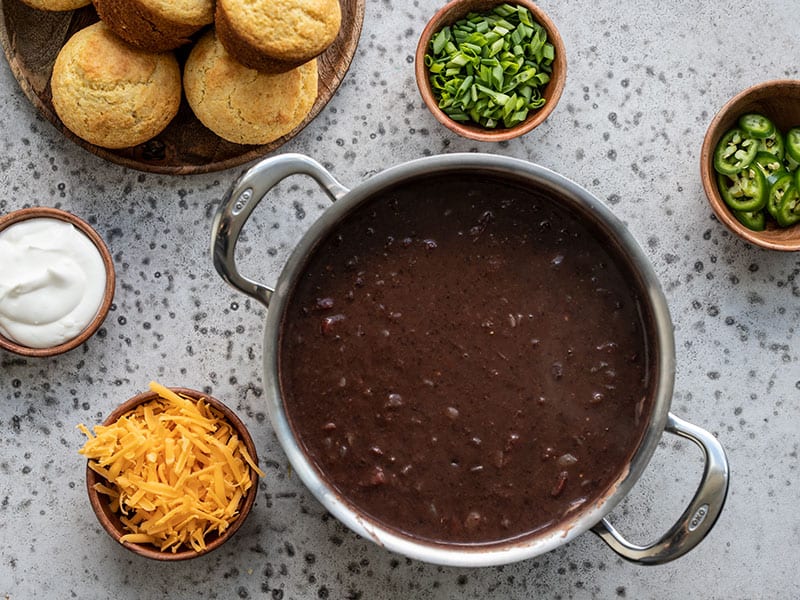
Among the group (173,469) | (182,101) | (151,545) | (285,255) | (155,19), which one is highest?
(155,19)

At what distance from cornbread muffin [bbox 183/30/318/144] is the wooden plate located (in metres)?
0.08

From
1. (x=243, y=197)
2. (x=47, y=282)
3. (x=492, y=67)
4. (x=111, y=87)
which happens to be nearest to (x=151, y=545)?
(x=47, y=282)

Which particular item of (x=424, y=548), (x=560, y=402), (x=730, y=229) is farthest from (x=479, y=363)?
(x=730, y=229)

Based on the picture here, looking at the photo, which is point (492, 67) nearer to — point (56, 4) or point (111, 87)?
point (111, 87)

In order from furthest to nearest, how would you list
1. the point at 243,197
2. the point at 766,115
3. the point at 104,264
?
the point at 766,115 < the point at 104,264 < the point at 243,197

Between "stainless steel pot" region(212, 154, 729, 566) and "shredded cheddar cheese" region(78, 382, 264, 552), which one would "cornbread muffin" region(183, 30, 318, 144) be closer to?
"stainless steel pot" region(212, 154, 729, 566)

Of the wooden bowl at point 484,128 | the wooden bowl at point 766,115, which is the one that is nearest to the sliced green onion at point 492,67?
the wooden bowl at point 484,128

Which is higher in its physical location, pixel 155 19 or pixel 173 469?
pixel 155 19

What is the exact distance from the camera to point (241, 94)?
2.34m

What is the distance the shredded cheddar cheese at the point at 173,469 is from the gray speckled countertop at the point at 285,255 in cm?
20

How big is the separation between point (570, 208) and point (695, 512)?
80 cm

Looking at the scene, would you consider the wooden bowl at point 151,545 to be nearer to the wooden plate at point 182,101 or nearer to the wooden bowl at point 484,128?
the wooden plate at point 182,101

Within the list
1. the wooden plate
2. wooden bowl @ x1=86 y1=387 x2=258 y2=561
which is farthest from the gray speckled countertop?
wooden bowl @ x1=86 y1=387 x2=258 y2=561

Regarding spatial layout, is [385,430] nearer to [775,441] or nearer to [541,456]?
[541,456]
